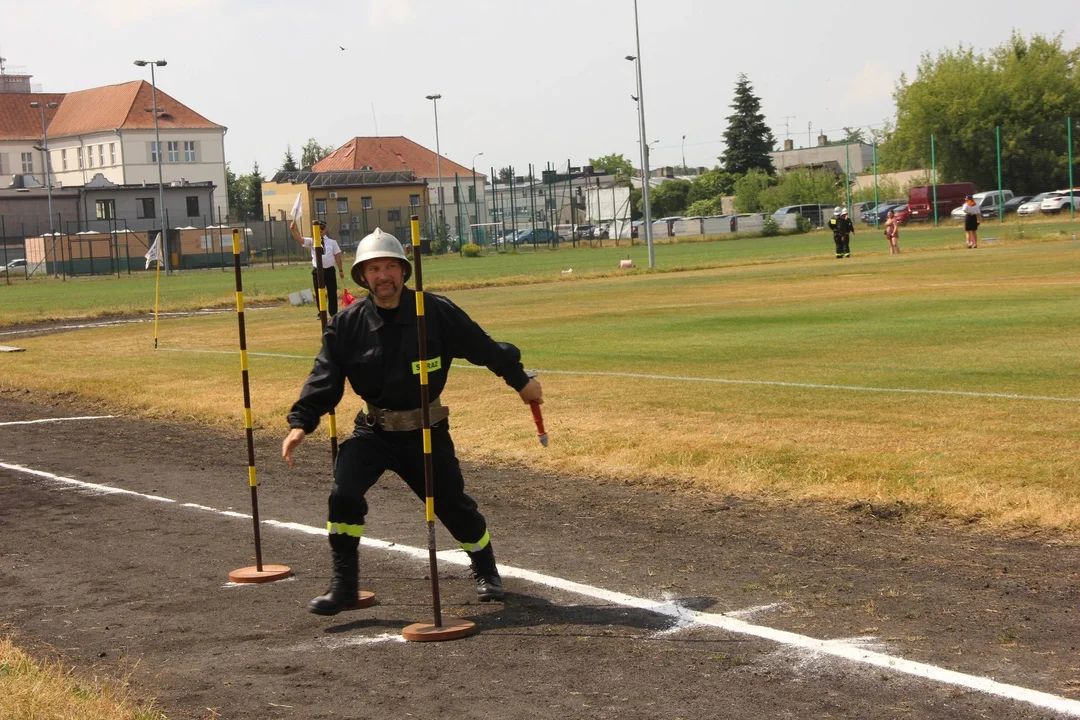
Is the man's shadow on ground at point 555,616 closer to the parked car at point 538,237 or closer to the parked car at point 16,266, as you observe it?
the parked car at point 16,266

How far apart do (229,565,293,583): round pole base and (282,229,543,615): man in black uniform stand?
667mm

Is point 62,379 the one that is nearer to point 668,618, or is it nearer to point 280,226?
point 668,618

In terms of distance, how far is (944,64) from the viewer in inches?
3775

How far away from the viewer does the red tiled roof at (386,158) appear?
137 meters

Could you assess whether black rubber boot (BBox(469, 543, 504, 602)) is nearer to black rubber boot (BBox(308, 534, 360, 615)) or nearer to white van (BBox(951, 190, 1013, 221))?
black rubber boot (BBox(308, 534, 360, 615))

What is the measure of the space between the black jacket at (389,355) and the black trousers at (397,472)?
0.20m

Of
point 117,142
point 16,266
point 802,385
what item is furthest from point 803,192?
point 802,385

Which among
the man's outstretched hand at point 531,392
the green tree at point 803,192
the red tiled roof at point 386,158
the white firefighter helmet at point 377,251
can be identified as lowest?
the man's outstretched hand at point 531,392

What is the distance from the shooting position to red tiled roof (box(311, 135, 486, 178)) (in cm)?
13700

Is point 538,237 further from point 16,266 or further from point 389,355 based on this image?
point 389,355

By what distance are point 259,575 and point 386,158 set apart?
13455 cm

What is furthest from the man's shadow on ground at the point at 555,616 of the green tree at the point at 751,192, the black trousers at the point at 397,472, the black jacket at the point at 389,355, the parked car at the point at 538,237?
the green tree at the point at 751,192

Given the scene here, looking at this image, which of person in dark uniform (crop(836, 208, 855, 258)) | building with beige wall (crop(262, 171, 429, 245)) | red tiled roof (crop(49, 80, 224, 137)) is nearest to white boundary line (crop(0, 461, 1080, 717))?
person in dark uniform (crop(836, 208, 855, 258))

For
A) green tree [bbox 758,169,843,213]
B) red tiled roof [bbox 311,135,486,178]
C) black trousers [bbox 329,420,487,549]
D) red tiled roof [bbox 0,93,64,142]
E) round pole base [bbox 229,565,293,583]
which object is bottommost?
round pole base [bbox 229,565,293,583]
